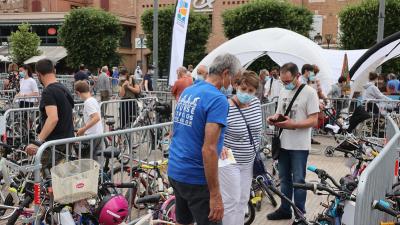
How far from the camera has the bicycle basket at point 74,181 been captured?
408 cm

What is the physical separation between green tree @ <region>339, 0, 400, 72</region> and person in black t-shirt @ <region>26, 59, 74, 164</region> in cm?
2930

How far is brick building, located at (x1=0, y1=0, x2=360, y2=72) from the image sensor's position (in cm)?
4216

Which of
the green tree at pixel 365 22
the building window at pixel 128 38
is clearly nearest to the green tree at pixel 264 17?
the green tree at pixel 365 22

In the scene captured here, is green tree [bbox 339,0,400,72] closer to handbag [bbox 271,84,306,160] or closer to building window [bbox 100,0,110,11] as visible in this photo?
building window [bbox 100,0,110,11]

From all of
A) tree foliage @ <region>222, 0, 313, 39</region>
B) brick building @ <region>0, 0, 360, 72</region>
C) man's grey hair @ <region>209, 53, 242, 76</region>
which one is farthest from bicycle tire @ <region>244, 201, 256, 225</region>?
brick building @ <region>0, 0, 360, 72</region>

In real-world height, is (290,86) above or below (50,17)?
below

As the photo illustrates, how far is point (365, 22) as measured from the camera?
31641 millimetres

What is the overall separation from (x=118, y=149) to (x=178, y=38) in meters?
7.23

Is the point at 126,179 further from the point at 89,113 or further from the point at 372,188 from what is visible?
the point at 372,188

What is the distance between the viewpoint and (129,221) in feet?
17.9

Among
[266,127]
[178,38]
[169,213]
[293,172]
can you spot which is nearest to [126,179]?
[169,213]

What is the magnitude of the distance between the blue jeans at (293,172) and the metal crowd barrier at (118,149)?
145 centimetres

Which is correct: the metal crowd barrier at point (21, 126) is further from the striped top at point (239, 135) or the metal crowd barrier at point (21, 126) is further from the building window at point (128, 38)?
the building window at point (128, 38)

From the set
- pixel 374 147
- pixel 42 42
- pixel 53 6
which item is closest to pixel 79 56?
pixel 42 42
